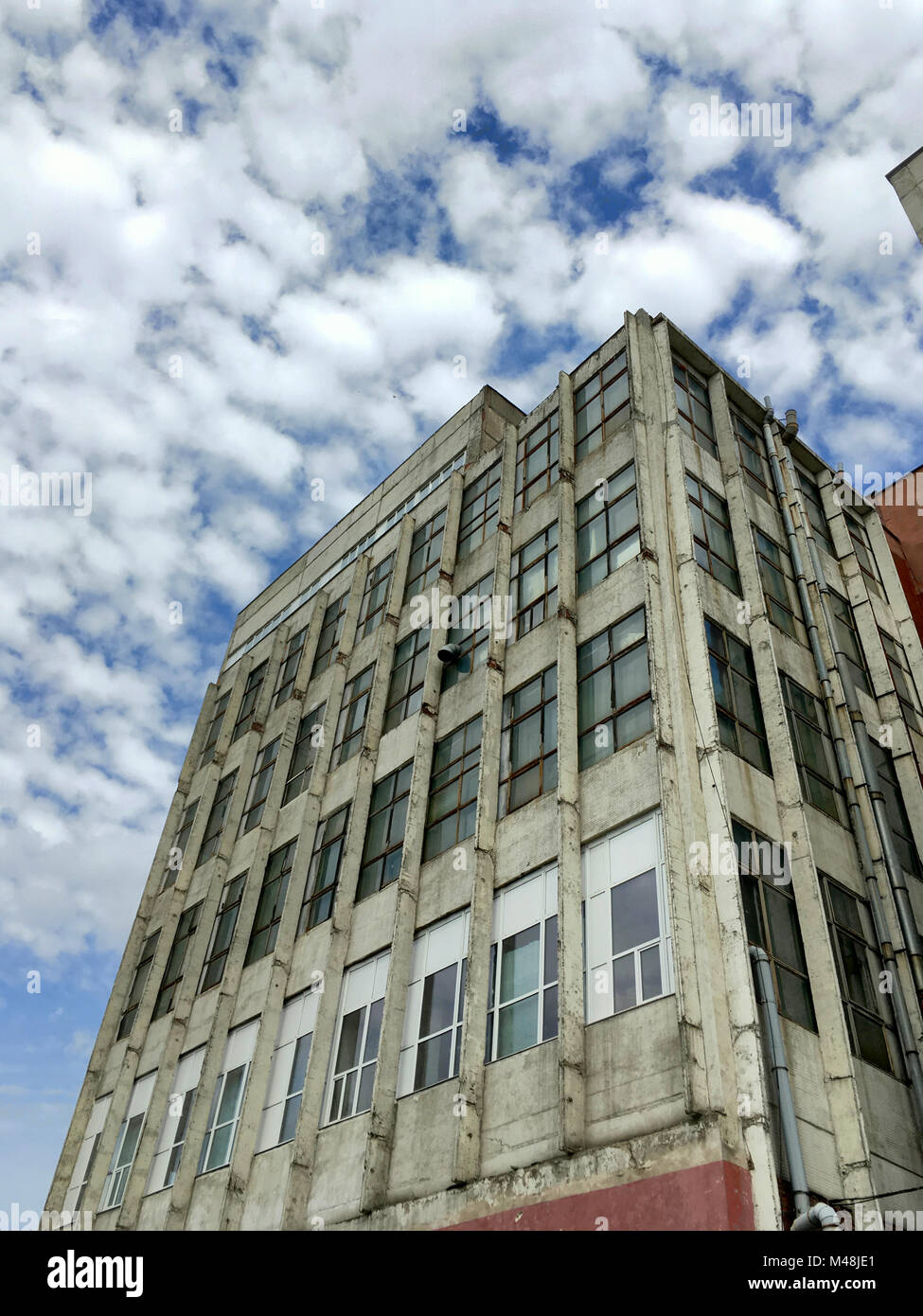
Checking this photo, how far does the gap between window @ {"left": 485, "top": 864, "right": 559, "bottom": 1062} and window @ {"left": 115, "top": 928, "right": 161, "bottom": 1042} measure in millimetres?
15870

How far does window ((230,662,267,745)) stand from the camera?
1417 inches

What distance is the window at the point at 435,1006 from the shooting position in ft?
61.4

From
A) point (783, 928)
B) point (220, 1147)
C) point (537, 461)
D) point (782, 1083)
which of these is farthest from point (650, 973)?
point (537, 461)

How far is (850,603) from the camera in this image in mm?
25859

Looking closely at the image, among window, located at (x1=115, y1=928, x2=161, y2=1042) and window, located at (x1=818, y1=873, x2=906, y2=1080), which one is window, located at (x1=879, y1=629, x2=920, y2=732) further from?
window, located at (x1=115, y1=928, x2=161, y2=1042)

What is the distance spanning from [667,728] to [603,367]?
12.4 m

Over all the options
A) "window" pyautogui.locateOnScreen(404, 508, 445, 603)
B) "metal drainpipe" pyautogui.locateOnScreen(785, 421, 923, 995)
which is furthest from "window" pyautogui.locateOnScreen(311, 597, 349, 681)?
"metal drainpipe" pyautogui.locateOnScreen(785, 421, 923, 995)

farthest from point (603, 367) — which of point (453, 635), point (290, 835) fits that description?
point (290, 835)

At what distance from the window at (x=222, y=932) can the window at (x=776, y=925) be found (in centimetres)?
1542

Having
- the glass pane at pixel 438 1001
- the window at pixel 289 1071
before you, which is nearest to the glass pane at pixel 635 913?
the glass pane at pixel 438 1001

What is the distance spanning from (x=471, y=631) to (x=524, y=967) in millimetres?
9737

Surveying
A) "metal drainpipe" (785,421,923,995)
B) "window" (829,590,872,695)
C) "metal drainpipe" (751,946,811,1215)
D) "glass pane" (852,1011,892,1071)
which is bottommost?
"metal drainpipe" (751,946,811,1215)

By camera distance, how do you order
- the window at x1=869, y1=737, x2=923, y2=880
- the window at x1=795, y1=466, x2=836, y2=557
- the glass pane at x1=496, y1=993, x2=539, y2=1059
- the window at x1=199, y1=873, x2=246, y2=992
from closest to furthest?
the glass pane at x1=496, y1=993, x2=539, y2=1059
the window at x1=869, y1=737, x2=923, y2=880
the window at x1=795, y1=466, x2=836, y2=557
the window at x1=199, y1=873, x2=246, y2=992
